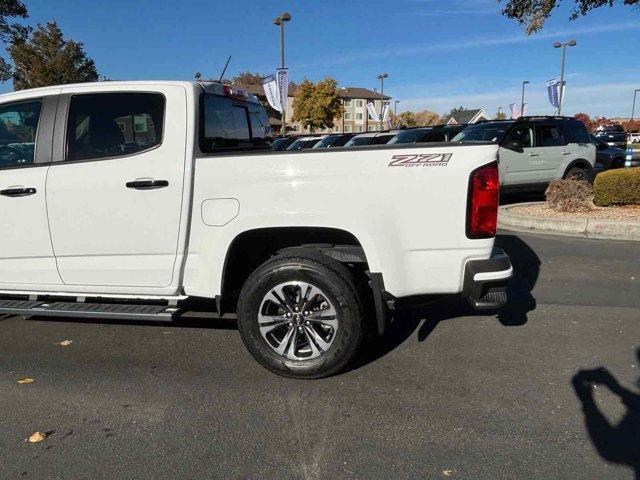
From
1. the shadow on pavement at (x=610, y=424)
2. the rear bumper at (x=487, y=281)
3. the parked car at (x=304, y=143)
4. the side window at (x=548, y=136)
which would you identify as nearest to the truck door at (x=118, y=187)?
the rear bumper at (x=487, y=281)

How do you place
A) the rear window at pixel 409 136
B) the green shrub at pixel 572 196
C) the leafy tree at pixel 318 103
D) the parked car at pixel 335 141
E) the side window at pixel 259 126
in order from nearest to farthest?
the side window at pixel 259 126
the green shrub at pixel 572 196
the rear window at pixel 409 136
the parked car at pixel 335 141
the leafy tree at pixel 318 103

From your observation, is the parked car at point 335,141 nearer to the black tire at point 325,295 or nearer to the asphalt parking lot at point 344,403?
the asphalt parking lot at point 344,403

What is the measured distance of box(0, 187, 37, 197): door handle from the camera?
3.73m

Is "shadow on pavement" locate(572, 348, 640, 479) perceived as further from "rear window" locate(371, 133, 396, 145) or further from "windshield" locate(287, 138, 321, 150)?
"windshield" locate(287, 138, 321, 150)

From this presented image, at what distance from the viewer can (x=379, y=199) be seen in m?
3.18

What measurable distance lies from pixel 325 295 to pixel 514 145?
825 cm

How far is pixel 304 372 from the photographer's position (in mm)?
3486

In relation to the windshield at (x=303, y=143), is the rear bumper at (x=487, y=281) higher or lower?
lower

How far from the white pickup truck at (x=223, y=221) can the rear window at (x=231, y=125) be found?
0.03 meters

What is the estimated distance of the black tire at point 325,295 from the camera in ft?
10.8

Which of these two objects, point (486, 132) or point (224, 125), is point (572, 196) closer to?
point (486, 132)

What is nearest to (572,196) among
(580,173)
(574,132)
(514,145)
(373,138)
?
(514,145)

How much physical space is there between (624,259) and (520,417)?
4638mm

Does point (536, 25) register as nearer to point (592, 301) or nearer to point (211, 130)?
point (592, 301)
